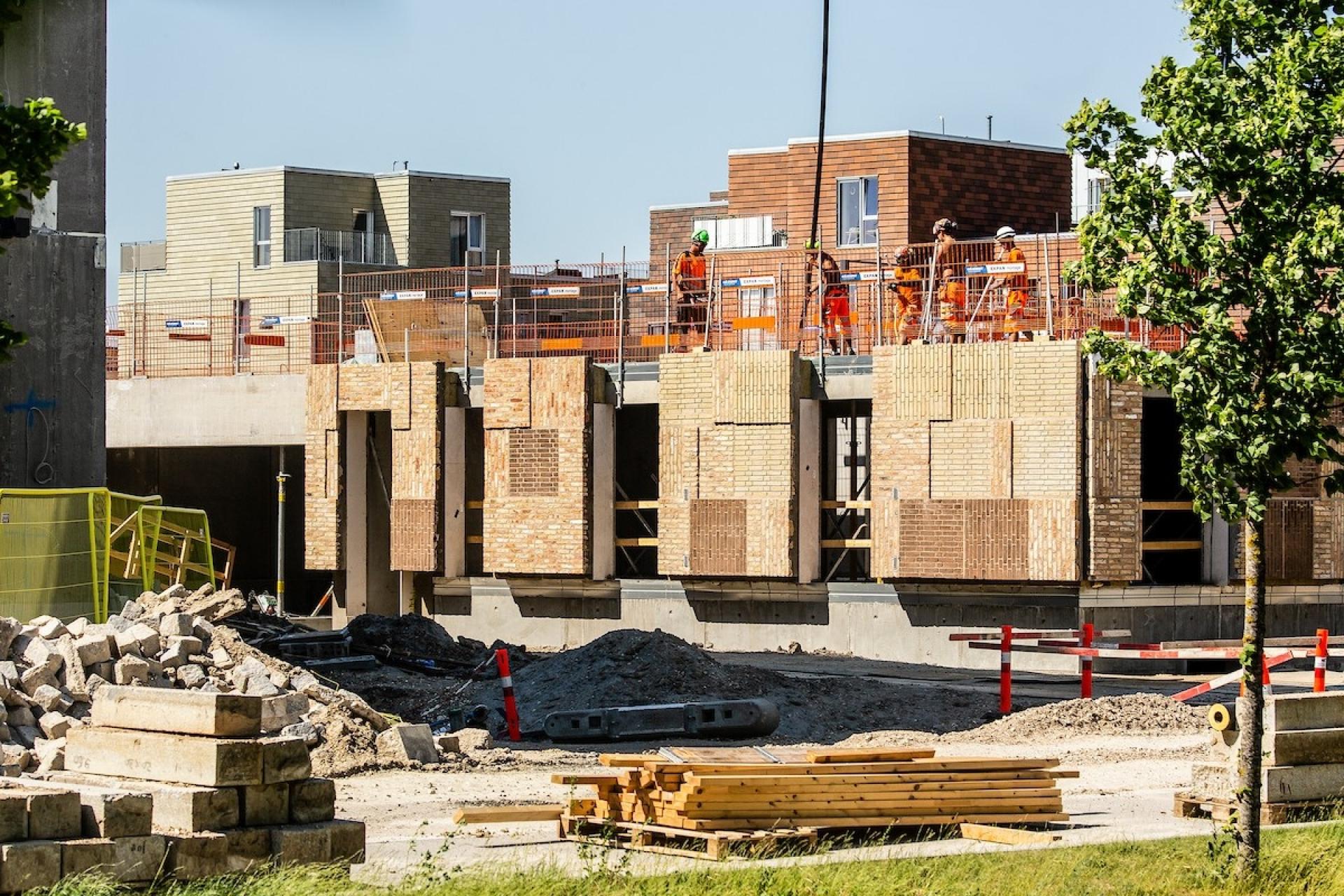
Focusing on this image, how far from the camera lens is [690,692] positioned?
23.2 m

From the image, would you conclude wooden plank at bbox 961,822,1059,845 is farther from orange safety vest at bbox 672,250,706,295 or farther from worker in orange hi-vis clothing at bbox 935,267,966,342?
orange safety vest at bbox 672,250,706,295

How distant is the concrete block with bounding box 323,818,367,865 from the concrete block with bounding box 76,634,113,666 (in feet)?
21.2

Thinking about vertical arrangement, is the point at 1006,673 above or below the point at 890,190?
below

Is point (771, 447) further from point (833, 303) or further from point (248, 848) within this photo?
point (248, 848)

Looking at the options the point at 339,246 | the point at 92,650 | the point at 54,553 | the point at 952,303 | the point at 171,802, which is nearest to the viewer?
the point at 171,802

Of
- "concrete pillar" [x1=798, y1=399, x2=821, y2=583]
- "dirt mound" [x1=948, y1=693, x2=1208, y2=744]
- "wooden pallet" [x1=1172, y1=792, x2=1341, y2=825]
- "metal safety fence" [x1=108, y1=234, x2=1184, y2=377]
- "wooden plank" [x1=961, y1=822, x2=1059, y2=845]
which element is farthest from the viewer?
"concrete pillar" [x1=798, y1=399, x2=821, y2=583]

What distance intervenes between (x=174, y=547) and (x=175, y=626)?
6724mm

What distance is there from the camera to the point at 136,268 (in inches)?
2365

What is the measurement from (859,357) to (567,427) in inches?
202

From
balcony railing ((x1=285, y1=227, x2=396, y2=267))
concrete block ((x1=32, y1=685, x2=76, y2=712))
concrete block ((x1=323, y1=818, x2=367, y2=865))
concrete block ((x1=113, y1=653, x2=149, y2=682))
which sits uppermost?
balcony railing ((x1=285, y1=227, x2=396, y2=267))

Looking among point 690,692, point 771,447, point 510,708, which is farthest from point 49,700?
point 771,447

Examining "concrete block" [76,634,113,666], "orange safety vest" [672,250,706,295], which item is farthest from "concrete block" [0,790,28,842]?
"orange safety vest" [672,250,706,295]

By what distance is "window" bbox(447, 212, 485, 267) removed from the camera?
200 ft

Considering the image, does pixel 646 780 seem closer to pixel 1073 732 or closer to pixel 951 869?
pixel 951 869
